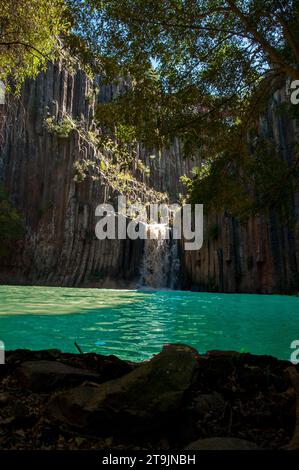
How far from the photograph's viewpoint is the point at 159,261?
1298 inches

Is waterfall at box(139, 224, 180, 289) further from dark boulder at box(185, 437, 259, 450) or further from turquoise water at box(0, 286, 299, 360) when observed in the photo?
dark boulder at box(185, 437, 259, 450)

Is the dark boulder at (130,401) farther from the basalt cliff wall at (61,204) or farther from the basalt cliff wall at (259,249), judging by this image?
the basalt cliff wall at (61,204)

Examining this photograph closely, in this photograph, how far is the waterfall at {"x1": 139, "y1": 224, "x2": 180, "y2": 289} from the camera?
31812 millimetres

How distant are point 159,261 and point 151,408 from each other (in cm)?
3060

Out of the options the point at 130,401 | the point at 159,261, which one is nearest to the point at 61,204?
the point at 159,261

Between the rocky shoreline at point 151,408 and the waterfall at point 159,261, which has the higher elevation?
the waterfall at point 159,261

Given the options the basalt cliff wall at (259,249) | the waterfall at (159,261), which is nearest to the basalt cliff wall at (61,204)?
the basalt cliff wall at (259,249)

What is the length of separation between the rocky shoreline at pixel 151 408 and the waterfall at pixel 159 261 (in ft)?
92.2

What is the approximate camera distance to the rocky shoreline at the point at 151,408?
225 cm

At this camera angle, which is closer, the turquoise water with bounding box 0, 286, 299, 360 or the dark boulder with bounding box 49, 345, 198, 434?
the dark boulder with bounding box 49, 345, 198, 434

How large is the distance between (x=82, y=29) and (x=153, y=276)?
27053mm

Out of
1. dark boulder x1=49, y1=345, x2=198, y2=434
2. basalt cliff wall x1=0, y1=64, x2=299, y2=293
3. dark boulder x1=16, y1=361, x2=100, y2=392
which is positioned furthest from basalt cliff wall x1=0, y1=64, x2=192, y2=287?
dark boulder x1=49, y1=345, x2=198, y2=434

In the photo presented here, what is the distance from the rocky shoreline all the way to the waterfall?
28.1 m

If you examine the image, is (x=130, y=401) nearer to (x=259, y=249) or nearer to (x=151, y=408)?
(x=151, y=408)
